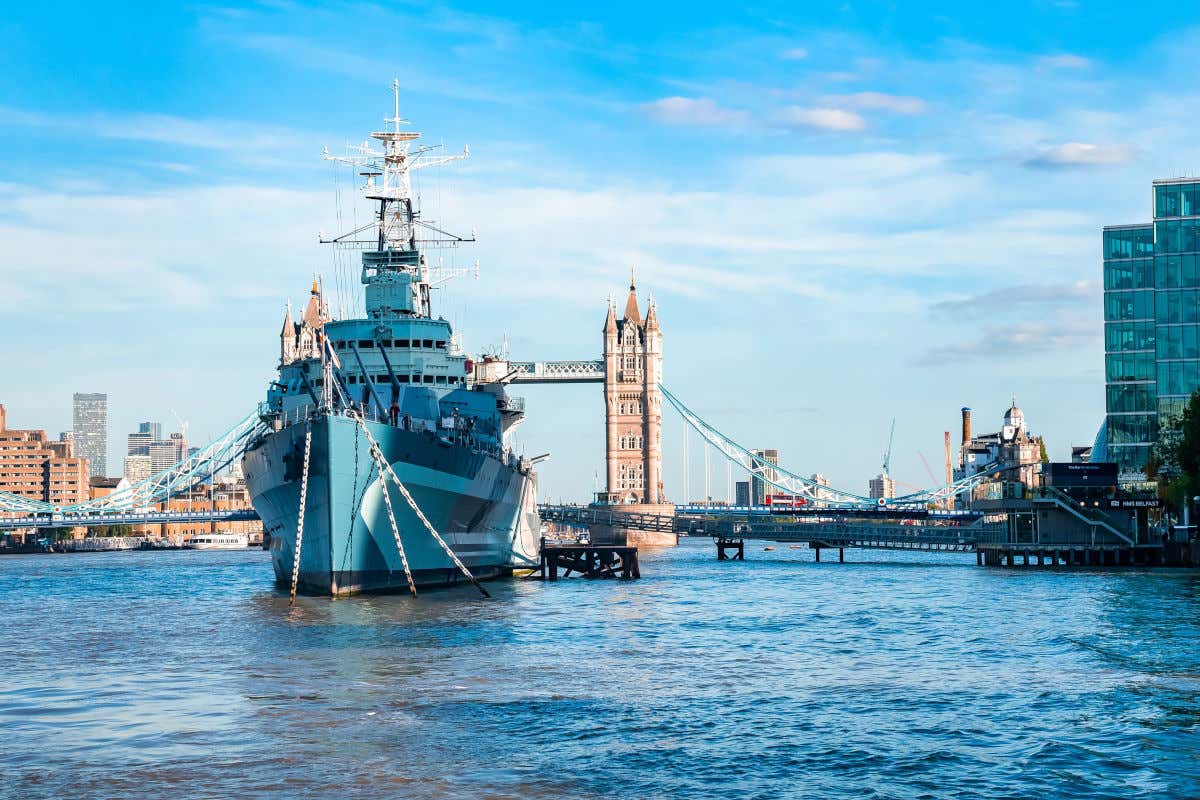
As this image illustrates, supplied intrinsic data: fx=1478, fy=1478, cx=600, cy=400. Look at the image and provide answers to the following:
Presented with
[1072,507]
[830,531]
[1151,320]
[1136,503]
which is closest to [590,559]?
[1072,507]

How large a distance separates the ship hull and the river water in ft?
5.60

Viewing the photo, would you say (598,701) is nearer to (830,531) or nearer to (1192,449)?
(1192,449)

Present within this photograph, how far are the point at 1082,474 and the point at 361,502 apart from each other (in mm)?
51670

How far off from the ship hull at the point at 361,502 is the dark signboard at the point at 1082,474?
4007 centimetres

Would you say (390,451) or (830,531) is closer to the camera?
(390,451)

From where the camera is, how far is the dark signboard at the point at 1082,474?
85.5m

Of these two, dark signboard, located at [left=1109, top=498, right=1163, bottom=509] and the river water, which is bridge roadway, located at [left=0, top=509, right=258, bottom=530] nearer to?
dark signboard, located at [left=1109, top=498, right=1163, bottom=509]

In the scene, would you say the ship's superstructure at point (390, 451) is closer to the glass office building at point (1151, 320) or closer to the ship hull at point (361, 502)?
the ship hull at point (361, 502)

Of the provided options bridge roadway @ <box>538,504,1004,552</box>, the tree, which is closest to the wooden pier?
bridge roadway @ <box>538,504,1004,552</box>

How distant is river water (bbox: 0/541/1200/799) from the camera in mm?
22031

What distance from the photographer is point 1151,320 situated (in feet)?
306

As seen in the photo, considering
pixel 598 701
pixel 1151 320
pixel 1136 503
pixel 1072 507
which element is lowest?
pixel 598 701

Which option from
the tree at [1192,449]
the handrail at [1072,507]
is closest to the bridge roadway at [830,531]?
the handrail at [1072,507]

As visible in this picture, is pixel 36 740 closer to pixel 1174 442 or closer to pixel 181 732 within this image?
pixel 181 732
